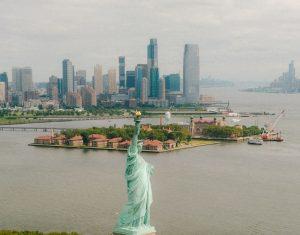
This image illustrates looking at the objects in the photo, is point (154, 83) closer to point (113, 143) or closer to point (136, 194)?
point (113, 143)

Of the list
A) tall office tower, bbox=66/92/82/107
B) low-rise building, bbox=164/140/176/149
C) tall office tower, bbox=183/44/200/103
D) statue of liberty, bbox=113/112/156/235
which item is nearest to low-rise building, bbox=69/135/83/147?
low-rise building, bbox=164/140/176/149

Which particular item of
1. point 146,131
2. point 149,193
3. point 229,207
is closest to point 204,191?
point 229,207

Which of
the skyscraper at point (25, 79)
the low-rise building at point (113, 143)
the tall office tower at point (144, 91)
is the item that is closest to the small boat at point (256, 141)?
the low-rise building at point (113, 143)

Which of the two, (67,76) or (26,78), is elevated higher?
(26,78)

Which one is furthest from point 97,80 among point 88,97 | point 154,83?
point 88,97

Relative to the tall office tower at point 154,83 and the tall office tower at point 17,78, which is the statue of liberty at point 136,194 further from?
the tall office tower at point 17,78
